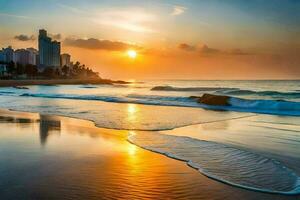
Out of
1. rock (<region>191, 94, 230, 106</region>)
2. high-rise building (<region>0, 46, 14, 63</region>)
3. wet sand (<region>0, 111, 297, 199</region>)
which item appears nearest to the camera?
wet sand (<region>0, 111, 297, 199</region>)

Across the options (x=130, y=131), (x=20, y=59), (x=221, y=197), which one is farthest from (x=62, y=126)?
(x=20, y=59)

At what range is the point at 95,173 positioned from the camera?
5.63m

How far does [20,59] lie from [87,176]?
206353 millimetres

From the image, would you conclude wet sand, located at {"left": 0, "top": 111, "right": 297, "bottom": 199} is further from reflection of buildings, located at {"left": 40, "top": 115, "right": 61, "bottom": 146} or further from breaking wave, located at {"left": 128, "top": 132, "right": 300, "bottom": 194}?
breaking wave, located at {"left": 128, "top": 132, "right": 300, "bottom": 194}

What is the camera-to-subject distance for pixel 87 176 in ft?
17.8

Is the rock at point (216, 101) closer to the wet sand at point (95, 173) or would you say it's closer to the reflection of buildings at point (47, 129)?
the reflection of buildings at point (47, 129)

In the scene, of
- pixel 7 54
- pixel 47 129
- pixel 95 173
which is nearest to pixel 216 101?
pixel 47 129

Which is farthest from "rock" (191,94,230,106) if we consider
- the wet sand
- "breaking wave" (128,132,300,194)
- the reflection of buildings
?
the wet sand

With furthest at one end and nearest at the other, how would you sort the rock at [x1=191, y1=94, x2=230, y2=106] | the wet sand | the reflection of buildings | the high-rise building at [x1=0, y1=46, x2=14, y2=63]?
the high-rise building at [x1=0, y1=46, x2=14, y2=63] < the rock at [x1=191, y1=94, x2=230, y2=106] < the reflection of buildings < the wet sand

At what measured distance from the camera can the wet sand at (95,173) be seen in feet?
15.2

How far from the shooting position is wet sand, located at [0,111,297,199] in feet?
15.2

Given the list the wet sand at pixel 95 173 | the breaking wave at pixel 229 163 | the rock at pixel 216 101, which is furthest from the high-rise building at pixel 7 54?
the breaking wave at pixel 229 163

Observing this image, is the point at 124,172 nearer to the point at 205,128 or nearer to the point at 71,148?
→ the point at 71,148

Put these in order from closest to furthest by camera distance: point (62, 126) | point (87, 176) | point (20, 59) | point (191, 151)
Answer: point (87, 176) → point (191, 151) → point (62, 126) → point (20, 59)
